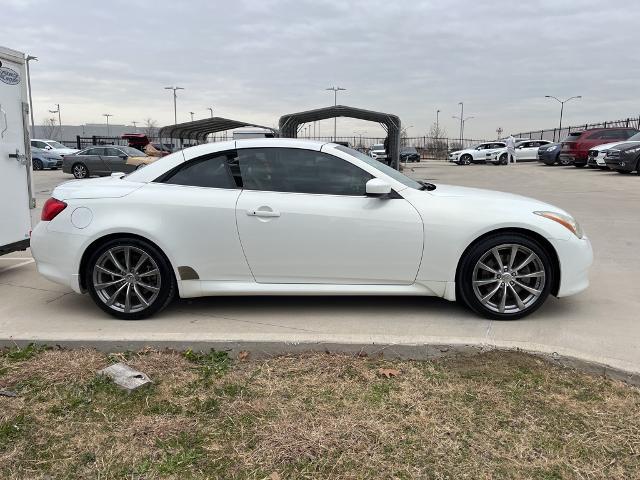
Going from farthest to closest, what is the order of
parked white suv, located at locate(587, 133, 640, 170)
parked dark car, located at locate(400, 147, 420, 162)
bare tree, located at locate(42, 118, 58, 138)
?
bare tree, located at locate(42, 118, 58, 138), parked dark car, located at locate(400, 147, 420, 162), parked white suv, located at locate(587, 133, 640, 170)

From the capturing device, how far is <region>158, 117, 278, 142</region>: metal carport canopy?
2228 centimetres

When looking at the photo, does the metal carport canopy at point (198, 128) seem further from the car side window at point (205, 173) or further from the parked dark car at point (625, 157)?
the car side window at point (205, 173)

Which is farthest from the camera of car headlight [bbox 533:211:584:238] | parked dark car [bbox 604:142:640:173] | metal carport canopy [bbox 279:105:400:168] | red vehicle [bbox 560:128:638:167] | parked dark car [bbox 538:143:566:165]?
parked dark car [bbox 538:143:566:165]

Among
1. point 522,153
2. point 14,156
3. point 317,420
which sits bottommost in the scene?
point 317,420

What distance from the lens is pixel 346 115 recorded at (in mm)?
24219

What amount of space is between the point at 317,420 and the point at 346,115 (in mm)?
22374

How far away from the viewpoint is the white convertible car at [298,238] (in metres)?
4.22

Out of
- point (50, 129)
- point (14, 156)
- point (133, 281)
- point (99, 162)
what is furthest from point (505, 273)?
point (50, 129)

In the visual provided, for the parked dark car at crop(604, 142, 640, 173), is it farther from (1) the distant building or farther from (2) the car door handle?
(1) the distant building

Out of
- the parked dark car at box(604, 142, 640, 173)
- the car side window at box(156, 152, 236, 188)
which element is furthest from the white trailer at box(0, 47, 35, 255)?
the parked dark car at box(604, 142, 640, 173)

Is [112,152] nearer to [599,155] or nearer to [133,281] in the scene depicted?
[599,155]

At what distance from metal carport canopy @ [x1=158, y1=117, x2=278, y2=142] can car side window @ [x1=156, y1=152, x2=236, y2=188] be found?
1771 centimetres

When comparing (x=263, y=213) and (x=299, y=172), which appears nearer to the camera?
(x=263, y=213)

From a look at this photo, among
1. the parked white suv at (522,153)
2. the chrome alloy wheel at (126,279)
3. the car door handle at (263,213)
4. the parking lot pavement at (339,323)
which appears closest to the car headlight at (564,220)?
the parking lot pavement at (339,323)
